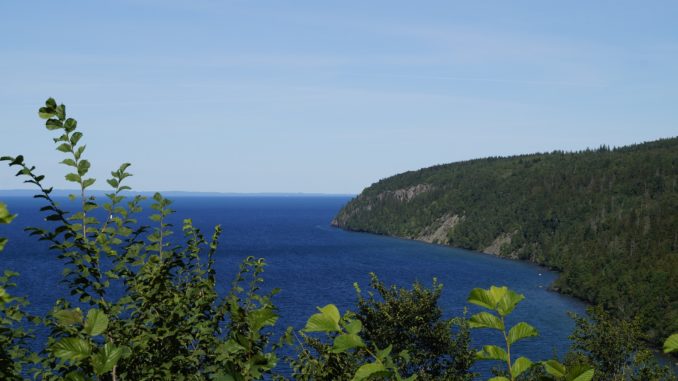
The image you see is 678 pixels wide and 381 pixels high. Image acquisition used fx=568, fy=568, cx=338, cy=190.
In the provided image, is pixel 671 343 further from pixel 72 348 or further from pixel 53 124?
pixel 53 124

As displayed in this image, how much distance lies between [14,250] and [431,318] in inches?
6740

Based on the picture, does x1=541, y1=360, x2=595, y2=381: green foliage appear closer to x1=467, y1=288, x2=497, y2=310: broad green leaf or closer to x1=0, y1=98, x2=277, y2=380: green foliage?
x1=467, y1=288, x2=497, y2=310: broad green leaf

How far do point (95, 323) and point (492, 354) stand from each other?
2.01 metres

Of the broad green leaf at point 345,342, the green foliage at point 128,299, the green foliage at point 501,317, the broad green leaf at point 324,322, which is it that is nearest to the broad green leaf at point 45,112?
the green foliage at point 128,299

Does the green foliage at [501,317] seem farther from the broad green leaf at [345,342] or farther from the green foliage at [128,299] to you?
the green foliage at [128,299]

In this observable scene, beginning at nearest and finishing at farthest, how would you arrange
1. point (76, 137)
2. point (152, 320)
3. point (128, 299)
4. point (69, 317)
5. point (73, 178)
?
point (69, 317) < point (76, 137) < point (73, 178) < point (128, 299) < point (152, 320)

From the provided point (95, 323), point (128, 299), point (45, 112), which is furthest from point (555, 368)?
point (128, 299)

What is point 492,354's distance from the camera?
297 centimetres

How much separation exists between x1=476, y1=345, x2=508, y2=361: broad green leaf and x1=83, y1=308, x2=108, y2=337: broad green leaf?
1.95 m

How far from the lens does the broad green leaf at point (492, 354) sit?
9.57 ft

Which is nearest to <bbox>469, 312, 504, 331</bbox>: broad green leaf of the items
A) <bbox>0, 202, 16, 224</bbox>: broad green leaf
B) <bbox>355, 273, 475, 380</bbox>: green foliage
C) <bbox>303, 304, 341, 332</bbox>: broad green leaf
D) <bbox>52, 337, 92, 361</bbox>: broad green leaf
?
<bbox>303, 304, 341, 332</bbox>: broad green leaf

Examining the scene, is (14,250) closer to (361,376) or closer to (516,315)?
(516,315)

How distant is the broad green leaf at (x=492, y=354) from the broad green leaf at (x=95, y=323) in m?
1.95

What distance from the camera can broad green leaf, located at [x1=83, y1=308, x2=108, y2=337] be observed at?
2727 millimetres
